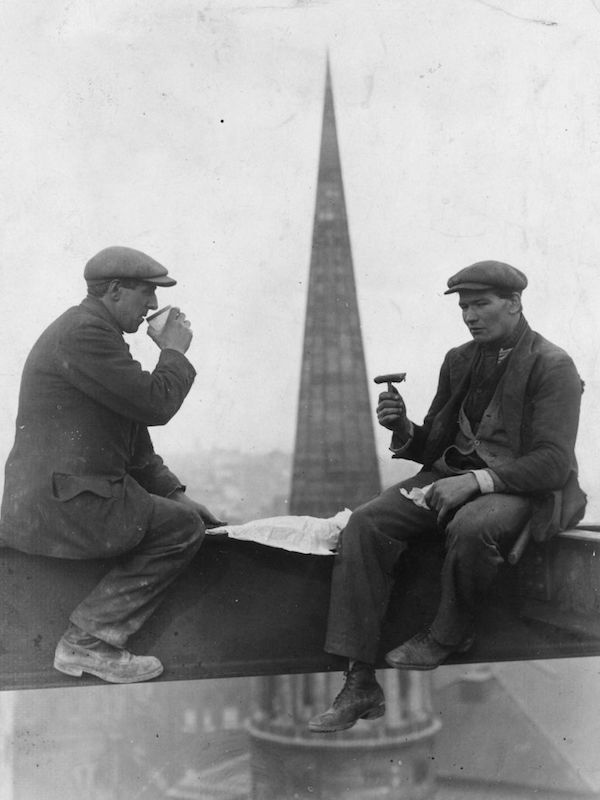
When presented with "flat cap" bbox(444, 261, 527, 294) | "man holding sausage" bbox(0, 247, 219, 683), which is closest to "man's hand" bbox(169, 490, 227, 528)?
"man holding sausage" bbox(0, 247, 219, 683)

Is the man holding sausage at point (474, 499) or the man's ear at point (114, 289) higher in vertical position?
the man's ear at point (114, 289)

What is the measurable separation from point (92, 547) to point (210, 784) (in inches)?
1064

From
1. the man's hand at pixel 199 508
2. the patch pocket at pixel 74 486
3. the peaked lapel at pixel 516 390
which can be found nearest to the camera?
the patch pocket at pixel 74 486

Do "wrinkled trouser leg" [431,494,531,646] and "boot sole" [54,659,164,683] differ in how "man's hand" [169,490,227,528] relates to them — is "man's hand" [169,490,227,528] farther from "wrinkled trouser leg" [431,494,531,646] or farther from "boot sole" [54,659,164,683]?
"wrinkled trouser leg" [431,494,531,646]

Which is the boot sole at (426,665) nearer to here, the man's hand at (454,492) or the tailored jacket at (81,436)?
the man's hand at (454,492)

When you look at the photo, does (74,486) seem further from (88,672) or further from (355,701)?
(355,701)

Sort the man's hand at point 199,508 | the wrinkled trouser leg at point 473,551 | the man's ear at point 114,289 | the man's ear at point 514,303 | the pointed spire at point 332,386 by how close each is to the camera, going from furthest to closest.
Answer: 1. the pointed spire at point 332,386
2. the man's hand at point 199,508
3. the man's ear at point 514,303
4. the man's ear at point 114,289
5. the wrinkled trouser leg at point 473,551

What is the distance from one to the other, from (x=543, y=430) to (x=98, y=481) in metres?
1.93

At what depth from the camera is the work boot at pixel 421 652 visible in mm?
4156

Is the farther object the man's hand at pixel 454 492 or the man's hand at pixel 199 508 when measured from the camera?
the man's hand at pixel 199 508

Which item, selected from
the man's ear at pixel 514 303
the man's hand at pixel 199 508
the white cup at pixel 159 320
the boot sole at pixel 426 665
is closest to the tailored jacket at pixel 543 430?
the man's ear at pixel 514 303

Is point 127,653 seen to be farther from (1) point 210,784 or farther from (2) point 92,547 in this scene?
(1) point 210,784

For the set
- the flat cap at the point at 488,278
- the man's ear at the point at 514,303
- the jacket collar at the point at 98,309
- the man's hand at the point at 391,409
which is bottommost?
the man's hand at the point at 391,409

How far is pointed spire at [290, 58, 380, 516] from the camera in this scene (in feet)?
82.7
